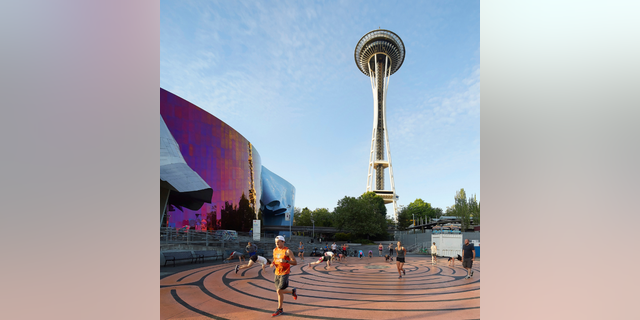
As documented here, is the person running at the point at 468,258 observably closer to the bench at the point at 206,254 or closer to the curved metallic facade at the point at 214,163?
the bench at the point at 206,254

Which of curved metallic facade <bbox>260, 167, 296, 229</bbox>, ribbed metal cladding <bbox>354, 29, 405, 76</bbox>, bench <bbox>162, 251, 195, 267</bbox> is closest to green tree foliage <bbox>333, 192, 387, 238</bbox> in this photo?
curved metallic facade <bbox>260, 167, 296, 229</bbox>

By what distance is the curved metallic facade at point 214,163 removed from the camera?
102ft

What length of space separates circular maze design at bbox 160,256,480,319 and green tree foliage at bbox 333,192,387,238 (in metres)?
37.6

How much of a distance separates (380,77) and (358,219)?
186ft

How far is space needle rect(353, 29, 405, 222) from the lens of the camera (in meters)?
85.6

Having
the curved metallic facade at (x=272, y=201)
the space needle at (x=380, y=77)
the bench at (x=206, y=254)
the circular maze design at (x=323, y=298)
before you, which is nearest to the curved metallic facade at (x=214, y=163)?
the bench at (x=206, y=254)

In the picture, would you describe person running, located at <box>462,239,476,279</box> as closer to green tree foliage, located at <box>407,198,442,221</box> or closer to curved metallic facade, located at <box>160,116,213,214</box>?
curved metallic facade, located at <box>160,116,213,214</box>

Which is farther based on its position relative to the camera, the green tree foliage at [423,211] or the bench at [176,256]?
the green tree foliage at [423,211]

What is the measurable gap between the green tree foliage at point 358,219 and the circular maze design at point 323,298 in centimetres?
3763
